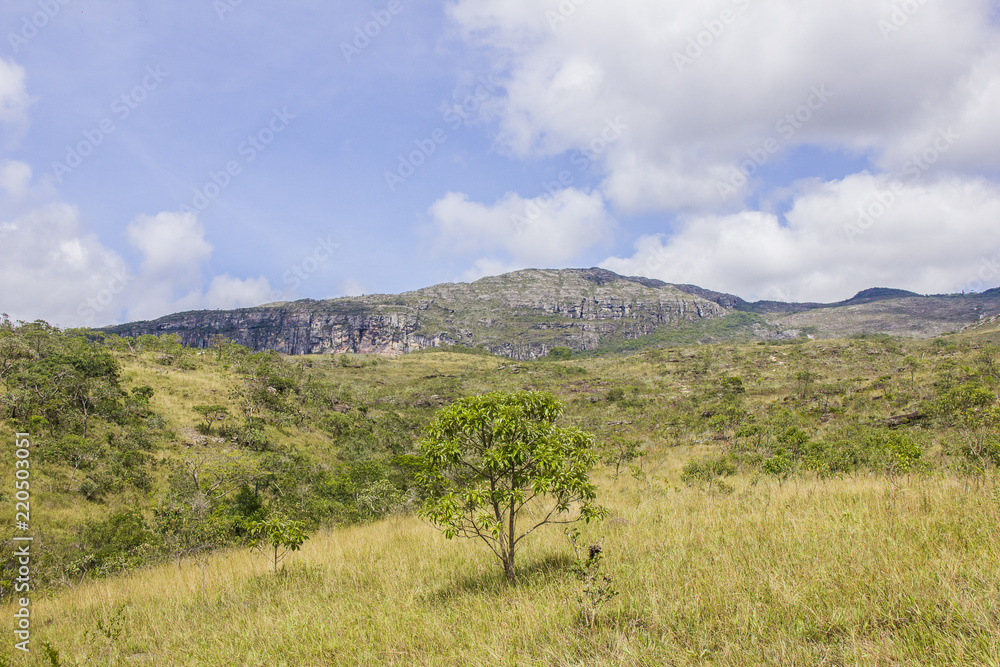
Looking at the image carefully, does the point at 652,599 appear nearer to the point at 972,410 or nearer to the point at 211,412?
the point at 972,410

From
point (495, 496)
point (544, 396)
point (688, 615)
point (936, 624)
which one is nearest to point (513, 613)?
point (495, 496)

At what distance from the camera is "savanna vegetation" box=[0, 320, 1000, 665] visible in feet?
10.3

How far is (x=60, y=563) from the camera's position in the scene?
9930mm

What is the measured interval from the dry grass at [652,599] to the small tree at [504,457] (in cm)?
84

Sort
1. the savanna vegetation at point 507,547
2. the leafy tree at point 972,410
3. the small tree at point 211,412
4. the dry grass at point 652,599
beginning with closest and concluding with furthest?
the dry grass at point 652,599, the savanna vegetation at point 507,547, the leafy tree at point 972,410, the small tree at point 211,412

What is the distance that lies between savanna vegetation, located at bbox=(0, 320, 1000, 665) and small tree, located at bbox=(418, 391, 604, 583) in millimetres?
37

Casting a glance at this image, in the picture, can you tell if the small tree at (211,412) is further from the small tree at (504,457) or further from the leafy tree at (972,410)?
the leafy tree at (972,410)

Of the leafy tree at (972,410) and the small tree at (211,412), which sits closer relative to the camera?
the leafy tree at (972,410)

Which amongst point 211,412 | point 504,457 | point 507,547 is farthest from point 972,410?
point 211,412

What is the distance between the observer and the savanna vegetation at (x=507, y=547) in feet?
10.3

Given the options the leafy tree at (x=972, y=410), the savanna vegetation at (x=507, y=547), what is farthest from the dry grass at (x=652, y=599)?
the leafy tree at (x=972, y=410)

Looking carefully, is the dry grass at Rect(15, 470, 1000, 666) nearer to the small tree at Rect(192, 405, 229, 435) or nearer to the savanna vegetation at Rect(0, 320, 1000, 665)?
the savanna vegetation at Rect(0, 320, 1000, 665)

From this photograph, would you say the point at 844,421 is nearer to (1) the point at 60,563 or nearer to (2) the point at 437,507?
(2) the point at 437,507

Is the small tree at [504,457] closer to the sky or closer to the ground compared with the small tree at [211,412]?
closer to the sky
